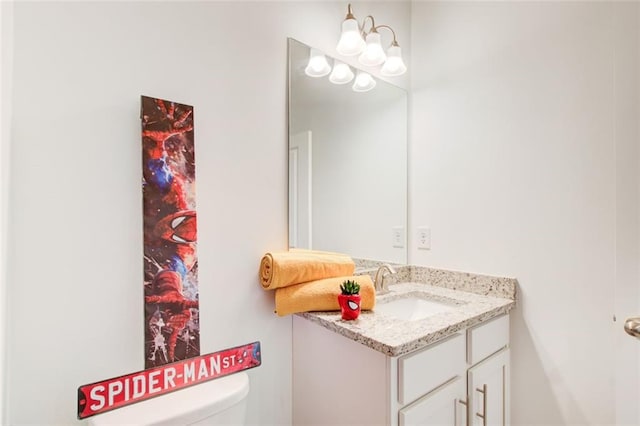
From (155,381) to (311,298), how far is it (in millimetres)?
524

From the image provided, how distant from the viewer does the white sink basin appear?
4.72ft

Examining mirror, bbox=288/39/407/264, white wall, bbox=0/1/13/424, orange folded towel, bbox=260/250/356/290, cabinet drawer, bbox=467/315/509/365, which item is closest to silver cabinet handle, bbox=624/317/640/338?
cabinet drawer, bbox=467/315/509/365

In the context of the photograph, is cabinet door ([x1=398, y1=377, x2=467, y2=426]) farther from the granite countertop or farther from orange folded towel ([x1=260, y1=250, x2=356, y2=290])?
orange folded towel ([x1=260, y1=250, x2=356, y2=290])

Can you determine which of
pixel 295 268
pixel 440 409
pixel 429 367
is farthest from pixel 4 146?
pixel 440 409

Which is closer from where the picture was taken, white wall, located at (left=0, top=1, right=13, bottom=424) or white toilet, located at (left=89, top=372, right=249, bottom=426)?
white wall, located at (left=0, top=1, right=13, bottom=424)

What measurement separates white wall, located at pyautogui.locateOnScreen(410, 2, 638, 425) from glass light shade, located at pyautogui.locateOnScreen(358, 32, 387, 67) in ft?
1.22

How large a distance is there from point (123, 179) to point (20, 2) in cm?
48

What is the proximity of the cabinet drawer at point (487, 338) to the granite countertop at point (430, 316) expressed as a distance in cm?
4

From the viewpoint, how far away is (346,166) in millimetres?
1562

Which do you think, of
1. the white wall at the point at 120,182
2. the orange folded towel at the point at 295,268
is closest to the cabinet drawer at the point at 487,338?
the orange folded towel at the point at 295,268

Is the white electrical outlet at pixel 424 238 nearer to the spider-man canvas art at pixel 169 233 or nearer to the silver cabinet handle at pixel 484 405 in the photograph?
the silver cabinet handle at pixel 484 405

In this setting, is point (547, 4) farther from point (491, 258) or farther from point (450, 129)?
point (491, 258)

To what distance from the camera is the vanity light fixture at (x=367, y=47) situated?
1.38 meters

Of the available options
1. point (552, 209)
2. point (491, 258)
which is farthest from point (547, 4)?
point (491, 258)
